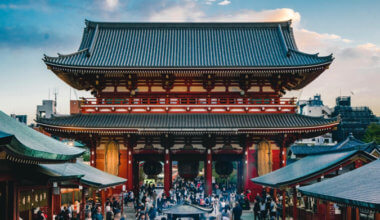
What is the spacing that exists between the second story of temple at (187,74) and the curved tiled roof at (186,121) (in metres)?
0.77

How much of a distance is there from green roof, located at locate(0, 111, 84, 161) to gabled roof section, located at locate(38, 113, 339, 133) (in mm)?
16510

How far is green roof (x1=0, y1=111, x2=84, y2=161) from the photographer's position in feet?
42.2

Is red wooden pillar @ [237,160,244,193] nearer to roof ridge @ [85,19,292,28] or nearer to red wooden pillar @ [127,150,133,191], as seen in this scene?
red wooden pillar @ [127,150,133,191]

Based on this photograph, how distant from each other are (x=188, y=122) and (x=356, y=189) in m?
23.8

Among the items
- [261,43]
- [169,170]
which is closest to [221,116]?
[169,170]

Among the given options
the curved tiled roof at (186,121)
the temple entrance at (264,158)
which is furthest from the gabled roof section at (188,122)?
the temple entrance at (264,158)

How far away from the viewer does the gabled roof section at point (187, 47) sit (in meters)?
38.9

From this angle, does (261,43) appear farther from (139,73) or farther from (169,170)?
(169,170)

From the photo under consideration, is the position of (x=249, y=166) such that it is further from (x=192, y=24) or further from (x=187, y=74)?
(x=192, y=24)

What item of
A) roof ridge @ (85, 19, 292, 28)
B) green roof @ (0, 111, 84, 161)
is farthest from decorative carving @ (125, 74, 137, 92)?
green roof @ (0, 111, 84, 161)

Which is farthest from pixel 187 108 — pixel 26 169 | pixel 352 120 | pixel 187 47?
pixel 352 120

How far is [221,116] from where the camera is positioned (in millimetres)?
38094

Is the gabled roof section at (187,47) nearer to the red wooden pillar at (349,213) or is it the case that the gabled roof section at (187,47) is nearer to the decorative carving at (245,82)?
the decorative carving at (245,82)

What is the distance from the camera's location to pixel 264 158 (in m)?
37.7
